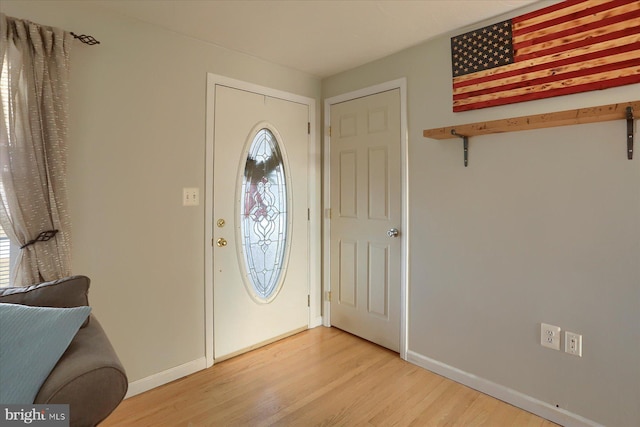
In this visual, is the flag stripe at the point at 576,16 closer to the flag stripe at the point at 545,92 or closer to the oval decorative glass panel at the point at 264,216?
the flag stripe at the point at 545,92

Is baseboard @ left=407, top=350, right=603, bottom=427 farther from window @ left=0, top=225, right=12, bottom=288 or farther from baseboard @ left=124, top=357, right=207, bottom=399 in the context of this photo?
window @ left=0, top=225, right=12, bottom=288

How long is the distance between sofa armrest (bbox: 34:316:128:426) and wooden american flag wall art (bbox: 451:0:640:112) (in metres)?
2.26

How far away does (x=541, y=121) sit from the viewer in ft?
5.79

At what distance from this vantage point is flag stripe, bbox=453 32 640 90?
159 cm

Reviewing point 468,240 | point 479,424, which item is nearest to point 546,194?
point 468,240

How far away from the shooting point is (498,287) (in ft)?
6.63

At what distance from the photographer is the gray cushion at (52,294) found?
4.45ft

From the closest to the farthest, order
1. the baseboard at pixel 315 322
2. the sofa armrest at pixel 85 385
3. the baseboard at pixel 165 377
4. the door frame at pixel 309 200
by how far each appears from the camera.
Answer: the sofa armrest at pixel 85 385 → the baseboard at pixel 165 377 → the door frame at pixel 309 200 → the baseboard at pixel 315 322

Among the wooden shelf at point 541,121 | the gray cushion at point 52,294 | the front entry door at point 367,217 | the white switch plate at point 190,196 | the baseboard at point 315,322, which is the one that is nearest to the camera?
the gray cushion at point 52,294

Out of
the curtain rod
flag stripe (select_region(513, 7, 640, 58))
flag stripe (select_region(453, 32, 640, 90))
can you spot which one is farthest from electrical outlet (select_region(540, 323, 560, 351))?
the curtain rod

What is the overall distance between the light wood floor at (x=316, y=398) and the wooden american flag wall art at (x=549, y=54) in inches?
70.6

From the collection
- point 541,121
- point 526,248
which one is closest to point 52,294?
point 526,248

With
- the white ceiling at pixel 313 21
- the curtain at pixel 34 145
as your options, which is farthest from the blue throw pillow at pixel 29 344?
the white ceiling at pixel 313 21

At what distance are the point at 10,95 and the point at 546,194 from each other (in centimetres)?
278
